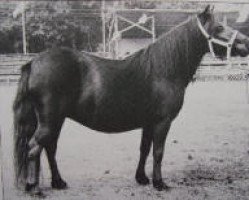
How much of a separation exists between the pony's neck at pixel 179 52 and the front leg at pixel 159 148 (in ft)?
1.07

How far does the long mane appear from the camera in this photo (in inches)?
93.5

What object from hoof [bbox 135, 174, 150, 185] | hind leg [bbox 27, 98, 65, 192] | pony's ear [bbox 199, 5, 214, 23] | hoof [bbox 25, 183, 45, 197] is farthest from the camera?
hoof [bbox 135, 174, 150, 185]

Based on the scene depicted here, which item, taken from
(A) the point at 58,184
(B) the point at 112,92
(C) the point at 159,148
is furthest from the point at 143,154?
(A) the point at 58,184

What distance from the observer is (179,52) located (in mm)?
2402

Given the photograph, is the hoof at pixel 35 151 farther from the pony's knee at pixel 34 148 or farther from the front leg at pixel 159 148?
the front leg at pixel 159 148

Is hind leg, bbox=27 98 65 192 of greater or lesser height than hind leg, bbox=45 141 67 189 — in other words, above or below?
above

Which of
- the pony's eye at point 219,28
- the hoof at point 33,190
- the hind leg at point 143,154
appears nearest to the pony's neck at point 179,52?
the pony's eye at point 219,28

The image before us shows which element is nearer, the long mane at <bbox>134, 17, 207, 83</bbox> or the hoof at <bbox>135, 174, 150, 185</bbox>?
the long mane at <bbox>134, 17, 207, 83</bbox>

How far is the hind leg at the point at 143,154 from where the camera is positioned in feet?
8.17

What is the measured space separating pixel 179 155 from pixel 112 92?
0.75 metres

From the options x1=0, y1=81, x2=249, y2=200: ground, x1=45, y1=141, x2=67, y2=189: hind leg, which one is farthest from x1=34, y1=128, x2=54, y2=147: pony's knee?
x1=0, y1=81, x2=249, y2=200: ground

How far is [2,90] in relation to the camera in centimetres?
232

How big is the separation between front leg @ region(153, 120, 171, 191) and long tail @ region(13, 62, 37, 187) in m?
0.79

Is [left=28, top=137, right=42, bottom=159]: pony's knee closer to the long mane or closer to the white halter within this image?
the long mane
